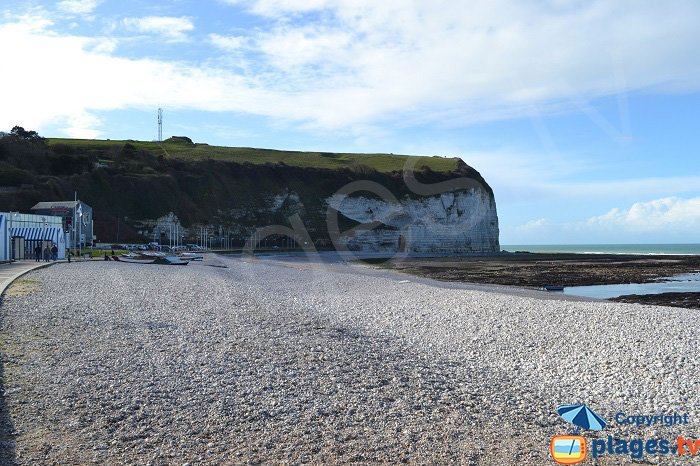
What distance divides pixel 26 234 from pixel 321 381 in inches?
1473

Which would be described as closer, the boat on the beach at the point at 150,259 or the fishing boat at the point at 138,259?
the boat on the beach at the point at 150,259

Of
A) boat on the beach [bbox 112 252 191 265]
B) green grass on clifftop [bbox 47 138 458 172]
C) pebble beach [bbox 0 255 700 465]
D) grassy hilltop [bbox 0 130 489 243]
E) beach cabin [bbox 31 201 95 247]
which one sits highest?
green grass on clifftop [bbox 47 138 458 172]

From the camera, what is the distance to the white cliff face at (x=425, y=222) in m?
93.5

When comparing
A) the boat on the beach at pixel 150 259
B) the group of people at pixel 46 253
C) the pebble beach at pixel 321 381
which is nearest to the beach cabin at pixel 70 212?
the group of people at pixel 46 253

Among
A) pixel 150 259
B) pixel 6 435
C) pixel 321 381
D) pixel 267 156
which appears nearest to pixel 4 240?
pixel 150 259

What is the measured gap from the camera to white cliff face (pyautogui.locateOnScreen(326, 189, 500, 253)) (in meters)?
93.5

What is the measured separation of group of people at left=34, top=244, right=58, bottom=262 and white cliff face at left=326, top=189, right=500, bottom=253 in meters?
53.1

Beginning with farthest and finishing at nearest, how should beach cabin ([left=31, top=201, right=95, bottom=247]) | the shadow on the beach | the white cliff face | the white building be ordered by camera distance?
the white cliff face < beach cabin ([left=31, top=201, right=95, bottom=247]) < the white building < the shadow on the beach

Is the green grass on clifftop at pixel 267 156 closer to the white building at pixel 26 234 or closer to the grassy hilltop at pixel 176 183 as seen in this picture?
the grassy hilltop at pixel 176 183

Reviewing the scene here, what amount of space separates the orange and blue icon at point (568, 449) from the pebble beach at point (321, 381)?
0.13m

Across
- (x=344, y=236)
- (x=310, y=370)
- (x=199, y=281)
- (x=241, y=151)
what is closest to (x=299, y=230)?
(x=344, y=236)

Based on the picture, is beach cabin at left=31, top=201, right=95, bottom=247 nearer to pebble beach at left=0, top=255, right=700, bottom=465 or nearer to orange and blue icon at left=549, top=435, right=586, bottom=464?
pebble beach at left=0, top=255, right=700, bottom=465

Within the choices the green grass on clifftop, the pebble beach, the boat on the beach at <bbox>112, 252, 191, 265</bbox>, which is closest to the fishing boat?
the boat on the beach at <bbox>112, 252, 191, 265</bbox>

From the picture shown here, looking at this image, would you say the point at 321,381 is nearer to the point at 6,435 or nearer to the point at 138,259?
the point at 6,435
